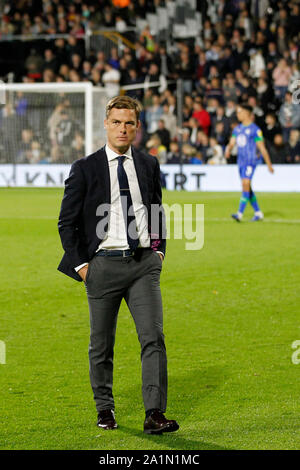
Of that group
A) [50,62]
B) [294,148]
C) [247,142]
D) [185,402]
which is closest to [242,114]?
[247,142]

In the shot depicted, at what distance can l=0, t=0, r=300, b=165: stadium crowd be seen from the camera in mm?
24891

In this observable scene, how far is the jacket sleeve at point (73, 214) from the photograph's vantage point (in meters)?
4.85

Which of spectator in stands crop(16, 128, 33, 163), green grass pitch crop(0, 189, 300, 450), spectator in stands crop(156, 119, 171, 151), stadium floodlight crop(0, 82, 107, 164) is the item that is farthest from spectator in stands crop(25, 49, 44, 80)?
green grass pitch crop(0, 189, 300, 450)

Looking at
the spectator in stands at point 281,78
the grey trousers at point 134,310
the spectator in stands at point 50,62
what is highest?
the spectator in stands at point 50,62

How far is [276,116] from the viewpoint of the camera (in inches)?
979

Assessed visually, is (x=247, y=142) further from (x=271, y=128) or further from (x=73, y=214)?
(x=73, y=214)

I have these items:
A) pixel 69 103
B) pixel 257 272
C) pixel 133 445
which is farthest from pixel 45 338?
pixel 69 103

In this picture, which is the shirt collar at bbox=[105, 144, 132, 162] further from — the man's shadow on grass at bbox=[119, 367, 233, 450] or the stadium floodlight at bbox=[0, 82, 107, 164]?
the stadium floodlight at bbox=[0, 82, 107, 164]

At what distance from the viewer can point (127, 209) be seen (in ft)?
16.1

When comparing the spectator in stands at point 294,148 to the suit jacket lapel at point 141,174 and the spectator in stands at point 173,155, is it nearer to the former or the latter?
the spectator in stands at point 173,155

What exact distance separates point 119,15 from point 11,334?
24.8m

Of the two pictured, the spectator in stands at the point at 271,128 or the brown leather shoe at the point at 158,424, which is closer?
the brown leather shoe at the point at 158,424

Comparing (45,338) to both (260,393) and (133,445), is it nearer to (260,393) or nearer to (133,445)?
(260,393)
